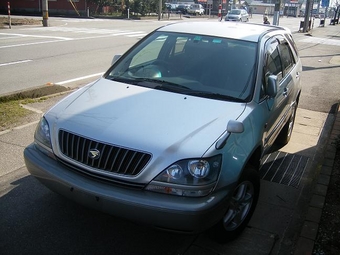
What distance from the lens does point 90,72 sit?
35.1ft

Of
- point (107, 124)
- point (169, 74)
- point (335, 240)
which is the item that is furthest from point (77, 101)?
point (335, 240)

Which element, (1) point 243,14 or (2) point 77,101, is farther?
(1) point 243,14

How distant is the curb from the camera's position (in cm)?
335

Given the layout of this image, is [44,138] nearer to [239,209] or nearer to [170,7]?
[239,209]

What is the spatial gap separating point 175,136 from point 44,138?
1.21 m

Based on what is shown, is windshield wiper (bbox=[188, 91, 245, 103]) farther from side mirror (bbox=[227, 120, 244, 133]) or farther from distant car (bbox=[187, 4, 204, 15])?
distant car (bbox=[187, 4, 204, 15])

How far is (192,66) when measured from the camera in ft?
13.6

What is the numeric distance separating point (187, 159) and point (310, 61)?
1424 centimetres

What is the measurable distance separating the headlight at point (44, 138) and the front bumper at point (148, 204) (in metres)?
0.34

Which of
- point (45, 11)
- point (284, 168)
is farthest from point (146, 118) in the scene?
point (45, 11)

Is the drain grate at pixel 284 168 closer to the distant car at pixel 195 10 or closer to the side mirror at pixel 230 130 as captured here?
the side mirror at pixel 230 130

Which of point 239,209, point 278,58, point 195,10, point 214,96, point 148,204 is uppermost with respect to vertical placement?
point 195,10

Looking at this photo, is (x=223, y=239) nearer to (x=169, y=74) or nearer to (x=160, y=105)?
(x=160, y=105)

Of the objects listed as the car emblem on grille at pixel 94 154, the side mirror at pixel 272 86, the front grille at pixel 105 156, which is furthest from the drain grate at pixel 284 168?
the car emblem on grille at pixel 94 154
